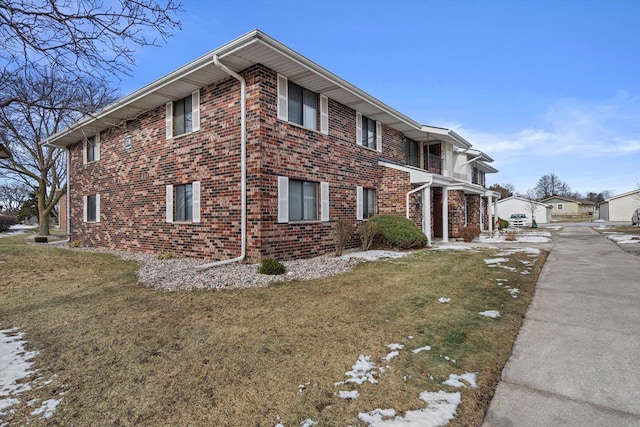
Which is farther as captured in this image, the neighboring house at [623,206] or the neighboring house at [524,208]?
the neighboring house at [623,206]

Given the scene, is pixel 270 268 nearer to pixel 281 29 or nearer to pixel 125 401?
pixel 125 401

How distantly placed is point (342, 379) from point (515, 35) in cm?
1214

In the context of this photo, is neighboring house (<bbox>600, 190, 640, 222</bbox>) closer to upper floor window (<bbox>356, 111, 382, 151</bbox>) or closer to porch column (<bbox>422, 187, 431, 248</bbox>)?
porch column (<bbox>422, 187, 431, 248</bbox>)

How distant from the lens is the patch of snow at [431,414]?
2.09m

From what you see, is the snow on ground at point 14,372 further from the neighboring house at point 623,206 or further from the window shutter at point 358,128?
the neighboring house at point 623,206

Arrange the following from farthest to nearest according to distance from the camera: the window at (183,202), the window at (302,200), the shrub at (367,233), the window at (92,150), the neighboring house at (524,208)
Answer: the neighboring house at (524,208), the window at (92,150), the shrub at (367,233), the window at (183,202), the window at (302,200)

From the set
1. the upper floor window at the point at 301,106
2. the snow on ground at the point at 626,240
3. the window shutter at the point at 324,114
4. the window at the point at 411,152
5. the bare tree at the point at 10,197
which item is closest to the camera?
the upper floor window at the point at 301,106

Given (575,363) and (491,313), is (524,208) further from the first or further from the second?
(575,363)

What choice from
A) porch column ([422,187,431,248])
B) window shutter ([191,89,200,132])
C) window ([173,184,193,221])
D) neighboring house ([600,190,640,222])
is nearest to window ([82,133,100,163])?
window ([173,184,193,221])

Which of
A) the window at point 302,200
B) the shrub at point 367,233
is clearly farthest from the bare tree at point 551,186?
the window at point 302,200

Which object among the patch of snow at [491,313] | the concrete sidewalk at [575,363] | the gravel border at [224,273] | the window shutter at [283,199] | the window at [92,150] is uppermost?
the window at [92,150]

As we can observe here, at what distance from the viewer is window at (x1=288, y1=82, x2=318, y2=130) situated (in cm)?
921

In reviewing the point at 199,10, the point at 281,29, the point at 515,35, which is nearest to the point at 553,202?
the point at 515,35

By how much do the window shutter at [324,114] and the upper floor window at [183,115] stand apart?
3861 mm
